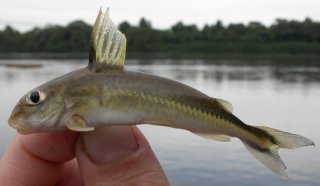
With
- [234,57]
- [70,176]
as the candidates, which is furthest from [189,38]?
[70,176]

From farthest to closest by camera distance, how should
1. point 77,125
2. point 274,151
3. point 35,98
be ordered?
point 274,151 < point 35,98 < point 77,125

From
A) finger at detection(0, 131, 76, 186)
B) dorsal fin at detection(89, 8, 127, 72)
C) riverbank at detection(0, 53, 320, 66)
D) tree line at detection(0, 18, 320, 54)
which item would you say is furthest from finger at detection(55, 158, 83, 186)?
tree line at detection(0, 18, 320, 54)

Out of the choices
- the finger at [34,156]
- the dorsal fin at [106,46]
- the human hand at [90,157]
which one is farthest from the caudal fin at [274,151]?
the finger at [34,156]

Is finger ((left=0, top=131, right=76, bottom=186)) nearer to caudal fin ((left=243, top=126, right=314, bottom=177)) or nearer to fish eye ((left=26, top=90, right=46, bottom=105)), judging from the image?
fish eye ((left=26, top=90, right=46, bottom=105))

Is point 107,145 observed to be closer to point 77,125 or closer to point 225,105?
point 77,125

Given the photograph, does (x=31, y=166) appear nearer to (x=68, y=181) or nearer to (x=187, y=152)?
(x=68, y=181)

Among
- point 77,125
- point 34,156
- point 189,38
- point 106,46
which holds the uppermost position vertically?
point 106,46
